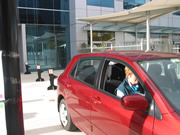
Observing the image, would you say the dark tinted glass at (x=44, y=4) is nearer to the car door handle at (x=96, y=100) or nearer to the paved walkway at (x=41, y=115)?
the paved walkway at (x=41, y=115)

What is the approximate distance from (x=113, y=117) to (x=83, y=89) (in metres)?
0.97

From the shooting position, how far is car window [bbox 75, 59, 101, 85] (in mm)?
3281

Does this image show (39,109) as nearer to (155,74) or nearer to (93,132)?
(93,132)

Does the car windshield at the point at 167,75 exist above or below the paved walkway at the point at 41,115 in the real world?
above

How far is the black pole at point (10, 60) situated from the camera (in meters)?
2.38

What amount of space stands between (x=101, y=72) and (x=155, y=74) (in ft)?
2.84

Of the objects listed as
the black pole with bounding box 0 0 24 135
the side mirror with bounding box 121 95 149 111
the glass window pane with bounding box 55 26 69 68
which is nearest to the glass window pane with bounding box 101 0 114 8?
the glass window pane with bounding box 55 26 69 68

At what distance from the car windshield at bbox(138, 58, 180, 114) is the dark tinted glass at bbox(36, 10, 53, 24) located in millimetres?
16450

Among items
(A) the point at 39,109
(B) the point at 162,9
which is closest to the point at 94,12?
(B) the point at 162,9

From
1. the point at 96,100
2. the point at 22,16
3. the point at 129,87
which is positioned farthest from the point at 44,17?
the point at 129,87

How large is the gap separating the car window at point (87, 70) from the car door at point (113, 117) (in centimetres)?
26

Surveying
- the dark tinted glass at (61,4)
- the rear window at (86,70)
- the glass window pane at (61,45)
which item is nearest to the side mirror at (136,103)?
the rear window at (86,70)

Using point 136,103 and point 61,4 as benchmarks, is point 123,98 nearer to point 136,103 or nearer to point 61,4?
point 136,103

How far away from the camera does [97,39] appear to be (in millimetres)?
19391
